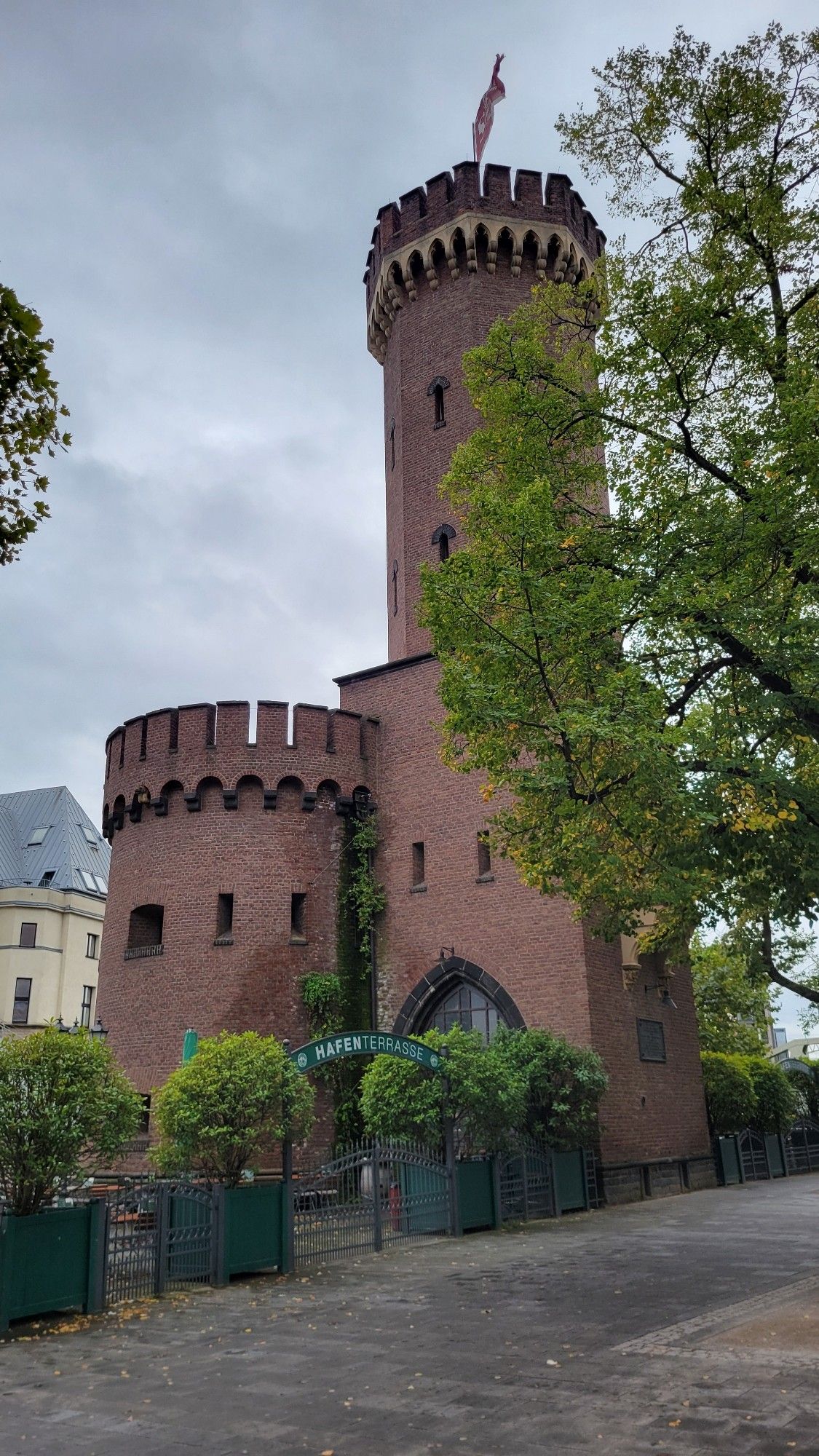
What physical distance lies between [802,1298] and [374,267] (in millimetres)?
27078

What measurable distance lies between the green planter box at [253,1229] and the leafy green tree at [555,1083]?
618 centimetres

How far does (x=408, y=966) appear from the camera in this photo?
74.4 feet

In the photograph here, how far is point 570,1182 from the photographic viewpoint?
18969mm

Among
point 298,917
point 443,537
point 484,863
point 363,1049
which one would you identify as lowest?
point 363,1049

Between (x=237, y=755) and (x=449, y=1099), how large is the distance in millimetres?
9627

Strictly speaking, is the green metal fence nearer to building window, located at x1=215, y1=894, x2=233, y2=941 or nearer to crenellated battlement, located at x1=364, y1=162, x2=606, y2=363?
building window, located at x1=215, y1=894, x2=233, y2=941

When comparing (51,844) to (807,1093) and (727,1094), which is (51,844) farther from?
(727,1094)

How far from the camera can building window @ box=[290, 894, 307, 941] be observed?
74.7 ft

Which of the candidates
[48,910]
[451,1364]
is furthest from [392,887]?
[48,910]

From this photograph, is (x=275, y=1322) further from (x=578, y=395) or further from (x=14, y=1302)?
(x=578, y=395)

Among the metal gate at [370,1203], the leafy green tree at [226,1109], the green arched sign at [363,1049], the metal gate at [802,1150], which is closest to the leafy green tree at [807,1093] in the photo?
the metal gate at [802,1150]

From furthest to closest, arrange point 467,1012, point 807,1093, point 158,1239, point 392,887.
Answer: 1. point 807,1093
2. point 392,887
3. point 467,1012
4. point 158,1239

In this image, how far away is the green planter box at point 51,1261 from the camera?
10172 millimetres

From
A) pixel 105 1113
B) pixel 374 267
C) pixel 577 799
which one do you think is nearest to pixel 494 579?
pixel 577 799
